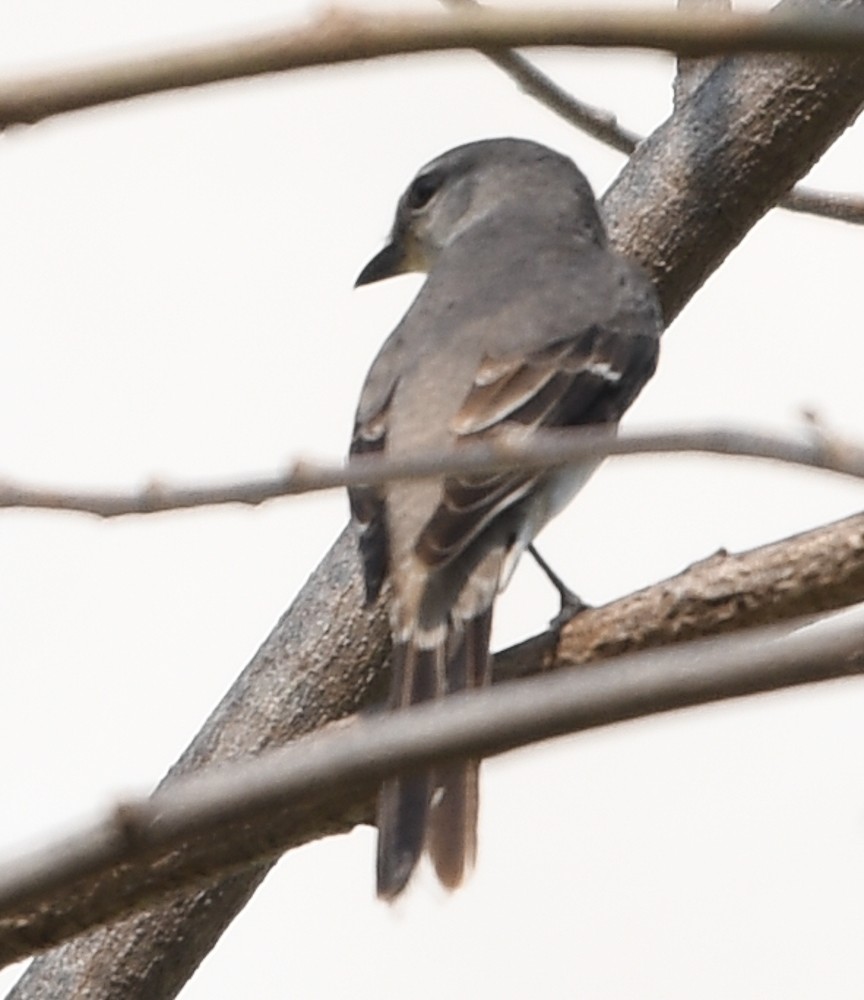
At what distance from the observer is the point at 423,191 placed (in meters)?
7.04

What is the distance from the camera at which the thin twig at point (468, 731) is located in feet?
4.31

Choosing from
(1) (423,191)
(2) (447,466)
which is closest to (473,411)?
(1) (423,191)

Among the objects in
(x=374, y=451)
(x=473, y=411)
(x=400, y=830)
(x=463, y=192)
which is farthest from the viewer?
(x=463, y=192)

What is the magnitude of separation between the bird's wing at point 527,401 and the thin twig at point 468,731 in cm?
323

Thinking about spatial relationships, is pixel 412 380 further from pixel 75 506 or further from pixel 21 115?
pixel 21 115

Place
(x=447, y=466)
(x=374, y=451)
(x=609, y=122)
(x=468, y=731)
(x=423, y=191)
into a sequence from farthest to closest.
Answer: (x=423, y=191), (x=609, y=122), (x=374, y=451), (x=447, y=466), (x=468, y=731)

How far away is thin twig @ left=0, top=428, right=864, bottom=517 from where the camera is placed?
1.57 m

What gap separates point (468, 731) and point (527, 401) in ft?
Answer: 12.3

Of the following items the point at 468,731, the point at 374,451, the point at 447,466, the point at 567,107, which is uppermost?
Result: the point at 567,107

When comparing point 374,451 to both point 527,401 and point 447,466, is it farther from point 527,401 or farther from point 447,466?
point 447,466

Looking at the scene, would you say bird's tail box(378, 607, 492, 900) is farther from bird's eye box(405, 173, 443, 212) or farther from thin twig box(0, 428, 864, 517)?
bird's eye box(405, 173, 443, 212)

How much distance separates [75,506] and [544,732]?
2.20 feet

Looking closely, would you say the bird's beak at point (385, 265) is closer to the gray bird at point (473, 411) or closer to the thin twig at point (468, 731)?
the gray bird at point (473, 411)

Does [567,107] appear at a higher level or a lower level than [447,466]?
higher
